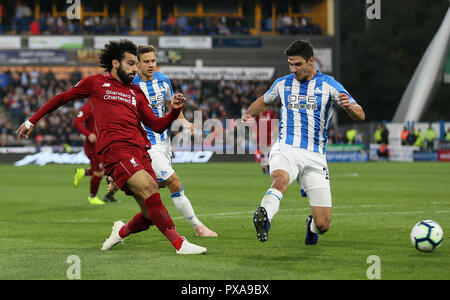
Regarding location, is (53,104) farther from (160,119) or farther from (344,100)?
(344,100)

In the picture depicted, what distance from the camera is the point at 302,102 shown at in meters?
8.20

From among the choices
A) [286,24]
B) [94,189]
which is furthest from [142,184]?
[286,24]

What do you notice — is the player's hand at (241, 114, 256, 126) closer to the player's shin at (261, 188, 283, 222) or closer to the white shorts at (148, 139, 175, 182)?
the player's shin at (261, 188, 283, 222)

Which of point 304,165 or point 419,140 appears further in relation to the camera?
point 419,140

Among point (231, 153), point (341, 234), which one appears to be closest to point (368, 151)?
point (231, 153)

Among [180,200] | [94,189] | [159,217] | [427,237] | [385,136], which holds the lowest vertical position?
[385,136]

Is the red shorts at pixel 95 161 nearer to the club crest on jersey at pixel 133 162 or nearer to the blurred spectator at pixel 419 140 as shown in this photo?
the club crest on jersey at pixel 133 162

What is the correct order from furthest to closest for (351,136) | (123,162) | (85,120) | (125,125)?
(351,136) → (85,120) → (125,125) → (123,162)

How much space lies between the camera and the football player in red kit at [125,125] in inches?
284

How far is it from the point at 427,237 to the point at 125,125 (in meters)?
3.30

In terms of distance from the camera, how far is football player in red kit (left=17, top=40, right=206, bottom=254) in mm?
7211

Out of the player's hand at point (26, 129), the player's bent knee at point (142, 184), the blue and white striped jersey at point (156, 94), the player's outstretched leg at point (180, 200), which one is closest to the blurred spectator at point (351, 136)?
the blue and white striped jersey at point (156, 94)
